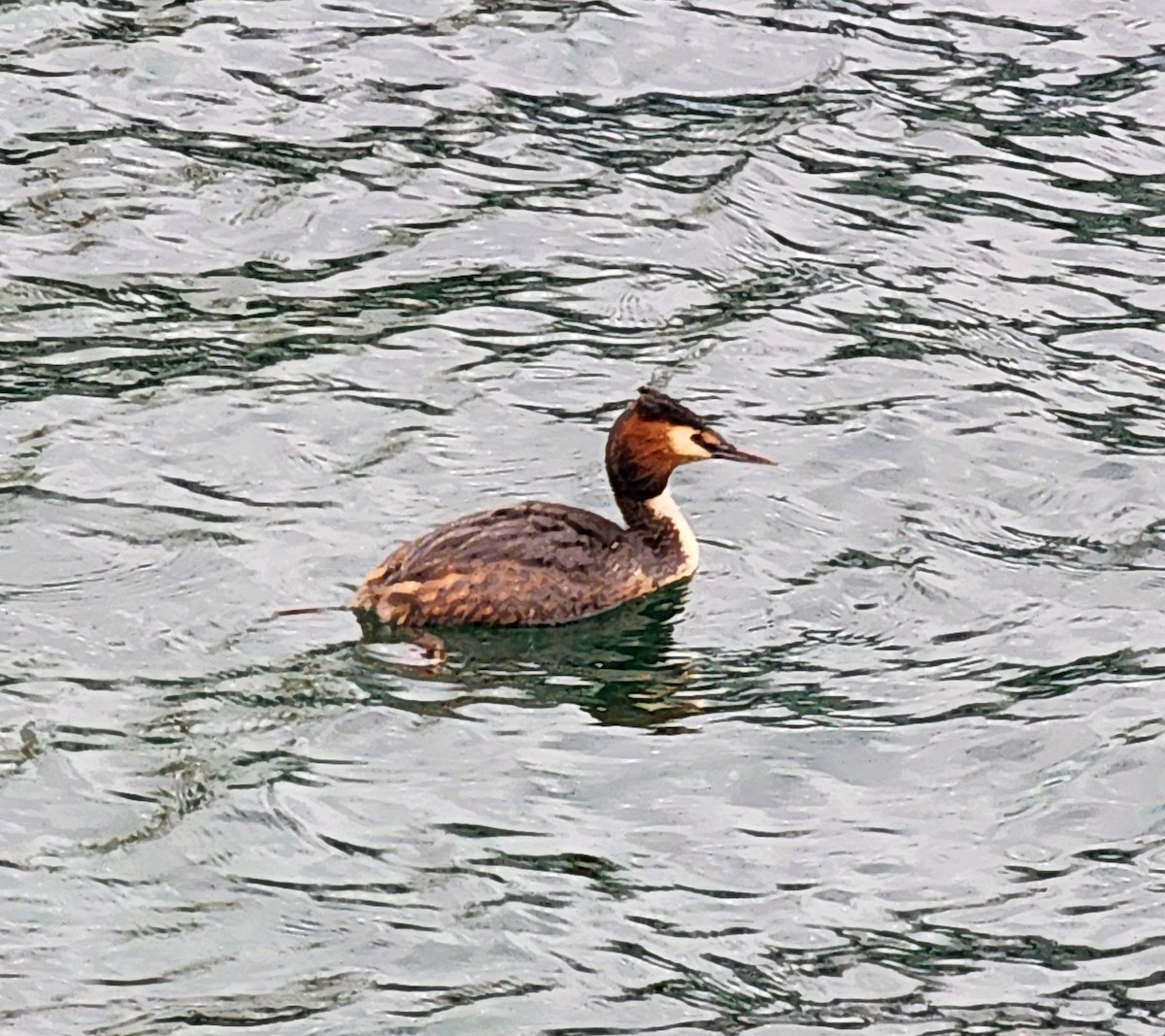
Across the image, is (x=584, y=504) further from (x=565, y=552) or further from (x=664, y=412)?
(x=565, y=552)

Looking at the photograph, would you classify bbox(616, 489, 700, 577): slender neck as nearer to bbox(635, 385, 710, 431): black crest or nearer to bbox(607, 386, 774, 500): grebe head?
bbox(607, 386, 774, 500): grebe head

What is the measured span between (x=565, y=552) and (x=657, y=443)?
69cm

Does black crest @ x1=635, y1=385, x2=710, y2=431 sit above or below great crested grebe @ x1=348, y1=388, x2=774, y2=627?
above

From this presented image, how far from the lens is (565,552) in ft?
37.4

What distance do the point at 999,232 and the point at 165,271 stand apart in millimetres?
4198

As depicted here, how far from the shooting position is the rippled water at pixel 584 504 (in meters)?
8.80

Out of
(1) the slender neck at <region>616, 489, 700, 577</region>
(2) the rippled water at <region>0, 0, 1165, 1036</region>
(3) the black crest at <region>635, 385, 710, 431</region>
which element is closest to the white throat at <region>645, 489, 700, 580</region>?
(1) the slender neck at <region>616, 489, 700, 577</region>

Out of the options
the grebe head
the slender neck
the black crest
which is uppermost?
the black crest

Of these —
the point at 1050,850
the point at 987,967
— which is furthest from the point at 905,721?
the point at 987,967

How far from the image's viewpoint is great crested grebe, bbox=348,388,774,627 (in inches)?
433

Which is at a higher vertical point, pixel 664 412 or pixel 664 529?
pixel 664 412

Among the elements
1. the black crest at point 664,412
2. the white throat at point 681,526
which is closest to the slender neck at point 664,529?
the white throat at point 681,526

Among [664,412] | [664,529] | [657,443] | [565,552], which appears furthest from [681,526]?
[565,552]

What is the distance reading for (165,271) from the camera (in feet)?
44.9
